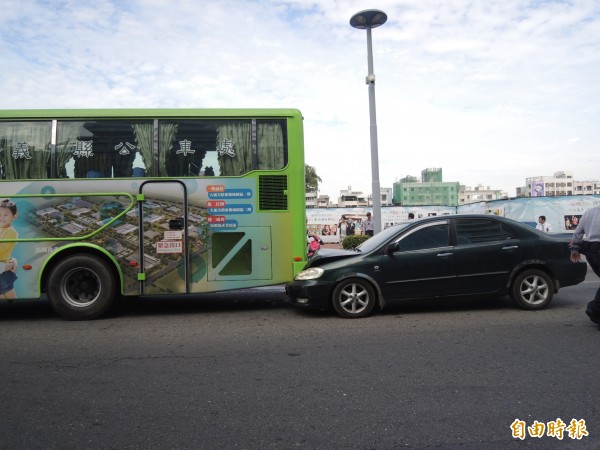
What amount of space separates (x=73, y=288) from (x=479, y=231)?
6170 millimetres

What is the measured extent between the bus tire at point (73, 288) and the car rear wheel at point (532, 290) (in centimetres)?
598

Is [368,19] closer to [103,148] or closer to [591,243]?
[103,148]

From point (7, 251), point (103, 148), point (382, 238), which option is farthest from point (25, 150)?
point (382, 238)

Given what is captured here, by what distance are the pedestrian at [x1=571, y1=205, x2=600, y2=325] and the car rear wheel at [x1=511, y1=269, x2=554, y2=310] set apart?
1186 millimetres

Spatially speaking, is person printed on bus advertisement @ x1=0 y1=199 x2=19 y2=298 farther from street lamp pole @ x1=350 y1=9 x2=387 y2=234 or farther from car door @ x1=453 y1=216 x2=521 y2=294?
street lamp pole @ x1=350 y1=9 x2=387 y2=234

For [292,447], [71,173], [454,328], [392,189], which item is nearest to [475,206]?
[454,328]

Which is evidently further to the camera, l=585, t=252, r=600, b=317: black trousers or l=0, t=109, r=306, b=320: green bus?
l=0, t=109, r=306, b=320: green bus

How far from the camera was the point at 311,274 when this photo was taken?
675 centimetres

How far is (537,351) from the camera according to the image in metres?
4.84

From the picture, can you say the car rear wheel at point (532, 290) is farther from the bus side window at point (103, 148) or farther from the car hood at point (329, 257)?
the bus side window at point (103, 148)

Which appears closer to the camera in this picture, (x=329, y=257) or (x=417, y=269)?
(x=417, y=269)

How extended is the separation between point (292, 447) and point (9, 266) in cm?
577

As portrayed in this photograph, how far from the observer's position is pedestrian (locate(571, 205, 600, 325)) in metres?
5.48

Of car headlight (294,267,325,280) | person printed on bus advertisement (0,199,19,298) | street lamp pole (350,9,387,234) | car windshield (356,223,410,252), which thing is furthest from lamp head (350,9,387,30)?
person printed on bus advertisement (0,199,19,298)
